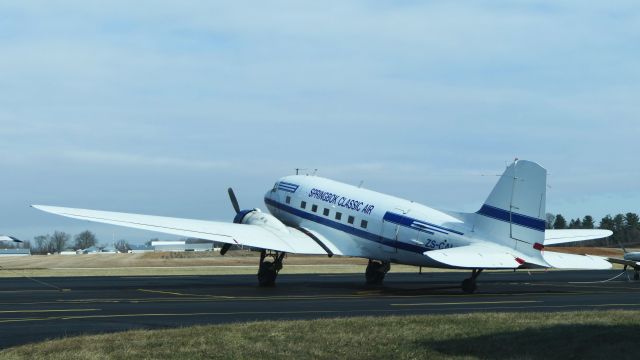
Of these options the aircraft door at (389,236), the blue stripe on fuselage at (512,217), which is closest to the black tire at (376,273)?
the aircraft door at (389,236)

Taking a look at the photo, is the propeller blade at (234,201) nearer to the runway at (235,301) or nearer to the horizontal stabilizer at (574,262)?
the runway at (235,301)

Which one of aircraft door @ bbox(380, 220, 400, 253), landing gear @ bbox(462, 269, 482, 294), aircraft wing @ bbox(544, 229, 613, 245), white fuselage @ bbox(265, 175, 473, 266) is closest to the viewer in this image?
landing gear @ bbox(462, 269, 482, 294)

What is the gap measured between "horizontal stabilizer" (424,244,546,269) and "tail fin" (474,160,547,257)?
0.37 meters

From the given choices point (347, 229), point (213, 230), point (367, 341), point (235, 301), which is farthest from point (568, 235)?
point (367, 341)

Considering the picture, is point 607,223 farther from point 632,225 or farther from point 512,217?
point 512,217

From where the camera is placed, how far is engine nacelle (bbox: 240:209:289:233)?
1655 inches

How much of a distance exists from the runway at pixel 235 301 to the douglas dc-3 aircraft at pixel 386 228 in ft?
4.52

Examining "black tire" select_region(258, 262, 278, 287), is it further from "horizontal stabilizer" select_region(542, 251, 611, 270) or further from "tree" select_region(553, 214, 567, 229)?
"tree" select_region(553, 214, 567, 229)

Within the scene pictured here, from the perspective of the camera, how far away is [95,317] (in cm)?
2405

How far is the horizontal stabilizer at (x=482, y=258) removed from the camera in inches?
1267

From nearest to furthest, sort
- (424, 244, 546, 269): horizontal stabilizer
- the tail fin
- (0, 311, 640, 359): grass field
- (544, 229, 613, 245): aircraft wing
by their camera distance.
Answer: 1. (0, 311, 640, 359): grass field
2. (424, 244, 546, 269): horizontal stabilizer
3. the tail fin
4. (544, 229, 613, 245): aircraft wing

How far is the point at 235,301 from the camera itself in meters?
30.2

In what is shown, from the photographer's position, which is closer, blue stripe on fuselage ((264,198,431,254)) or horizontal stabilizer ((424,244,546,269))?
horizontal stabilizer ((424,244,546,269))

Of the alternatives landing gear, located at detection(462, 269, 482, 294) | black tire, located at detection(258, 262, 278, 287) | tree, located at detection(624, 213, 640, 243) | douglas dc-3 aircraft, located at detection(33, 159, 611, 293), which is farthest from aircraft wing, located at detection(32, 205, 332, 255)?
tree, located at detection(624, 213, 640, 243)
